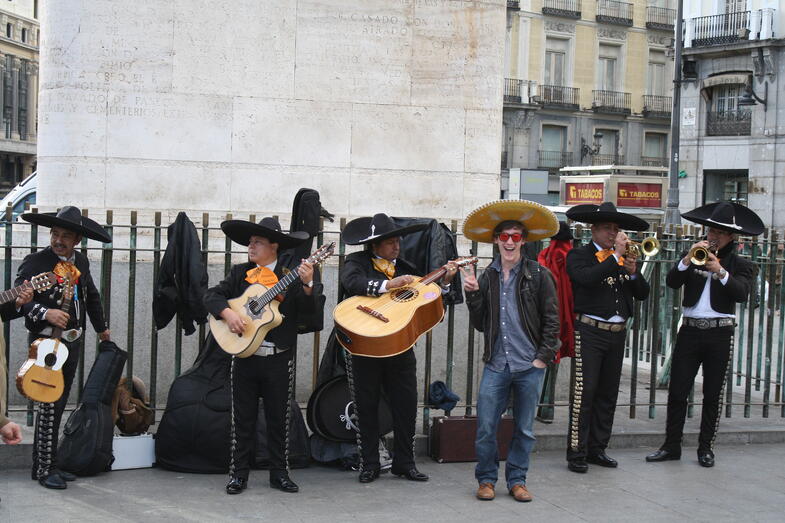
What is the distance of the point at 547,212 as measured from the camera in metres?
7.66

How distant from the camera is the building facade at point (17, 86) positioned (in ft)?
277

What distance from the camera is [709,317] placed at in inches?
339

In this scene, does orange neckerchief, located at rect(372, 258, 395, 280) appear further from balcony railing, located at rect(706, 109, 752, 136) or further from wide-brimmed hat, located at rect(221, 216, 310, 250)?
balcony railing, located at rect(706, 109, 752, 136)

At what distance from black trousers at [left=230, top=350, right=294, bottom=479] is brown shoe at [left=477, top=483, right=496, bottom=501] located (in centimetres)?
136

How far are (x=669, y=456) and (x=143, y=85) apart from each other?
5.65m

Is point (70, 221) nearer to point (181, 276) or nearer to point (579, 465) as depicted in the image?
point (181, 276)

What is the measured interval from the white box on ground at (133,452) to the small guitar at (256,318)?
1.14 metres

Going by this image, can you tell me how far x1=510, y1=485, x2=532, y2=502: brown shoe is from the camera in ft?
24.5

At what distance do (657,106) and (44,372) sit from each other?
151 feet

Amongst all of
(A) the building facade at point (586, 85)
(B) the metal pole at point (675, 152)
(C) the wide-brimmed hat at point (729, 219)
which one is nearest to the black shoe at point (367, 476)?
(C) the wide-brimmed hat at point (729, 219)

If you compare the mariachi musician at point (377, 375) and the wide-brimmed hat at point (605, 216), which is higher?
the wide-brimmed hat at point (605, 216)

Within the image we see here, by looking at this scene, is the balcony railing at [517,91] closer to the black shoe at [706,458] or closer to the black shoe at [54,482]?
the black shoe at [706,458]

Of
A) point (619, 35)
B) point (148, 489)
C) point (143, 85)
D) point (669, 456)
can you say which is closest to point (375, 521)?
point (148, 489)

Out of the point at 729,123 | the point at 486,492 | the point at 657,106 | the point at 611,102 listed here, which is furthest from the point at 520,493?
the point at 657,106
